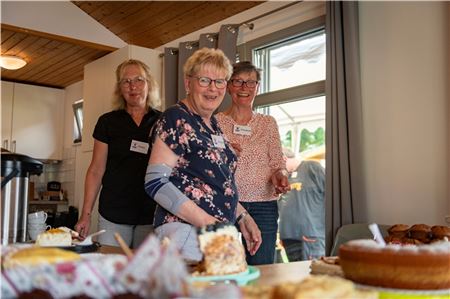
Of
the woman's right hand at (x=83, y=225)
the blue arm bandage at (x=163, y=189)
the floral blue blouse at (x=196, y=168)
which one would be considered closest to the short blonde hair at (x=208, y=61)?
the floral blue blouse at (x=196, y=168)

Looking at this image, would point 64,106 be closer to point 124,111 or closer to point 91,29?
point 91,29

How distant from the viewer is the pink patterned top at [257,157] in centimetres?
208

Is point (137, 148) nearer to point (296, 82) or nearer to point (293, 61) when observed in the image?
point (296, 82)

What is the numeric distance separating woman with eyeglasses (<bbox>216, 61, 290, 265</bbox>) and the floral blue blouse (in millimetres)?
572

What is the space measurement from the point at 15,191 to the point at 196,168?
477 millimetres

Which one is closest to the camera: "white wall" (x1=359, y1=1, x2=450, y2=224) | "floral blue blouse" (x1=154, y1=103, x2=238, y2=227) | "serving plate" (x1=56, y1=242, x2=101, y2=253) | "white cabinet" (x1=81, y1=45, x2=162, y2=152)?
"serving plate" (x1=56, y1=242, x2=101, y2=253)

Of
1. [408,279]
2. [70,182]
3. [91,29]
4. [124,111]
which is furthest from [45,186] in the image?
[408,279]

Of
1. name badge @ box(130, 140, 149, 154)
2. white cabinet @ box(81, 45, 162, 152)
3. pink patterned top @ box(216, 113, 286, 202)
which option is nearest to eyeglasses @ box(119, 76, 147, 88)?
name badge @ box(130, 140, 149, 154)

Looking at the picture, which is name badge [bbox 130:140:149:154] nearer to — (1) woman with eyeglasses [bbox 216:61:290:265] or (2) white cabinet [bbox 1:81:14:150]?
(1) woman with eyeglasses [bbox 216:61:290:265]

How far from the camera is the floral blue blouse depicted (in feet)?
4.40

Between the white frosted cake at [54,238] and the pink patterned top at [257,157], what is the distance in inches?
36.2

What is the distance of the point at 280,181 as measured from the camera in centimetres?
204

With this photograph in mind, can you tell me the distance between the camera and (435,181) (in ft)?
8.07

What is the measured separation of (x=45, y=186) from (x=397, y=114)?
4.83 metres
